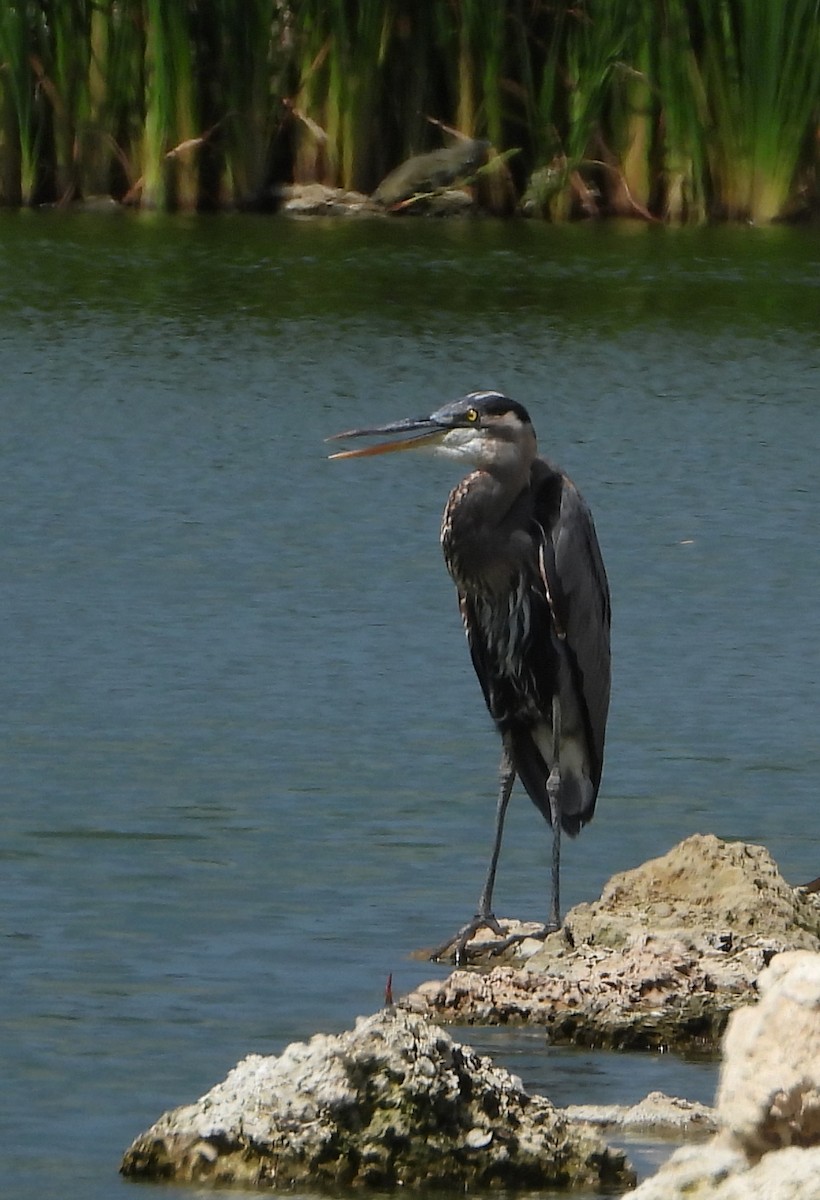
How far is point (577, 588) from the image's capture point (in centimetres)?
723

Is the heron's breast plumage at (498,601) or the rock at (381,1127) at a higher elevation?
the heron's breast plumage at (498,601)

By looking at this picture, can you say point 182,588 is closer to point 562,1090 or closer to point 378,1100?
point 562,1090

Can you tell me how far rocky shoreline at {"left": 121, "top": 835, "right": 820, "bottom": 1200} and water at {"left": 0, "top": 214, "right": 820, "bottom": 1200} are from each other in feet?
0.42

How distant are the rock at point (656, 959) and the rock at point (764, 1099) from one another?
192 cm

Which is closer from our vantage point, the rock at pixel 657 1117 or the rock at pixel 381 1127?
the rock at pixel 381 1127

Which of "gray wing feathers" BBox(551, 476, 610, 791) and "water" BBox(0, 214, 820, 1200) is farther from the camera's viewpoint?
"gray wing feathers" BBox(551, 476, 610, 791)

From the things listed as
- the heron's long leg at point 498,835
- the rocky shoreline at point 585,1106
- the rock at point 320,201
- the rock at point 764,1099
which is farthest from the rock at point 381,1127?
the rock at point 320,201

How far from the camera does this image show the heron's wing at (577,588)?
718 centimetres

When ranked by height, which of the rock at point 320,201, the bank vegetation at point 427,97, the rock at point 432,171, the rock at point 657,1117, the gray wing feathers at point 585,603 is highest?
the bank vegetation at point 427,97

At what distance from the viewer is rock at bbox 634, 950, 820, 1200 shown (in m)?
3.90

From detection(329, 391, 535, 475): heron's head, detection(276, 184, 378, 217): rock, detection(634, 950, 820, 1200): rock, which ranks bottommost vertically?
detection(634, 950, 820, 1200): rock

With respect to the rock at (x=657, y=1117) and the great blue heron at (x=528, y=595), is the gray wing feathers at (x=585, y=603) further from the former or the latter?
the rock at (x=657, y=1117)

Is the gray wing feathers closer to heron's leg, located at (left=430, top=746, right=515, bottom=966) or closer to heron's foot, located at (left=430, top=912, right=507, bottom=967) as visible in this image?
heron's leg, located at (left=430, top=746, right=515, bottom=966)

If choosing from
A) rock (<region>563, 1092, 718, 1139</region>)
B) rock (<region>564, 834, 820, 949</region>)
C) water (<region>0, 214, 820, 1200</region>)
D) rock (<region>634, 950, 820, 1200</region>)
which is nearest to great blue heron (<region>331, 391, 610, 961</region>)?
water (<region>0, 214, 820, 1200</region>)
